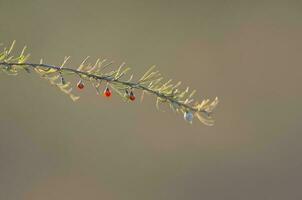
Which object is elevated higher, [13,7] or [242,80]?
[242,80]

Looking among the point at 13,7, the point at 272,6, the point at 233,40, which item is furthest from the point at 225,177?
the point at 13,7

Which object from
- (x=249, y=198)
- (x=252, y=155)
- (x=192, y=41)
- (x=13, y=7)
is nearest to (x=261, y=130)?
(x=252, y=155)

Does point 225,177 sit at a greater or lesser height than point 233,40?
lesser

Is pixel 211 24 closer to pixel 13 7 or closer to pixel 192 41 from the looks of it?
pixel 192 41

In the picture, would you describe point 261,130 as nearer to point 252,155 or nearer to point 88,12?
point 252,155

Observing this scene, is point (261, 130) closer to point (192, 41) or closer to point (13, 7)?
point (192, 41)

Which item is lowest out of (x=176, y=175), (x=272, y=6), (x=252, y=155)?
(x=176, y=175)

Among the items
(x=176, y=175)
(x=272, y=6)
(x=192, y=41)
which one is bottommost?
(x=176, y=175)

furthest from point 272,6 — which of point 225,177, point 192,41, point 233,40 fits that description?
point 225,177
